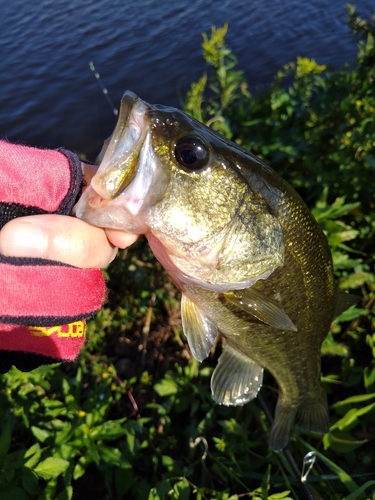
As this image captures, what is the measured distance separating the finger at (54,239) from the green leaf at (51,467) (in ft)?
3.81

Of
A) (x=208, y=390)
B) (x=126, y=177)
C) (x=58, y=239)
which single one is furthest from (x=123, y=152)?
(x=208, y=390)

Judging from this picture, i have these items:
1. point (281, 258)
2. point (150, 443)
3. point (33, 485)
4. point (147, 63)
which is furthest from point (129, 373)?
point (147, 63)

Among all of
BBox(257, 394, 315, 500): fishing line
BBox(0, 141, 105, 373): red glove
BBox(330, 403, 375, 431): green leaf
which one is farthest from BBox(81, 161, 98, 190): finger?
BBox(330, 403, 375, 431): green leaf

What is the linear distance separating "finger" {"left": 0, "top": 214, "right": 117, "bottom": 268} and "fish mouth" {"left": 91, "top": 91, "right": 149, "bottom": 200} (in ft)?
0.63

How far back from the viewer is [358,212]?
326 cm

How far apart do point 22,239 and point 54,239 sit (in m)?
0.11

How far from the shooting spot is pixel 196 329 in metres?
1.97

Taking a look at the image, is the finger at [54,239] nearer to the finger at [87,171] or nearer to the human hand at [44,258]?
the human hand at [44,258]

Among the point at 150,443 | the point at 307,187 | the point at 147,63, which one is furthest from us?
the point at 147,63

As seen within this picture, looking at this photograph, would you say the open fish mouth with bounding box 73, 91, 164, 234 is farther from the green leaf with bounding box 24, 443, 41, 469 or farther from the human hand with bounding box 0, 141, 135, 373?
the green leaf with bounding box 24, 443, 41, 469

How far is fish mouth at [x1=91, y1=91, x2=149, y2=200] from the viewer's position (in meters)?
1.47

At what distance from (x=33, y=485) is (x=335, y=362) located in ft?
6.91

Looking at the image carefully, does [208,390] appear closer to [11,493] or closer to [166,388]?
[166,388]

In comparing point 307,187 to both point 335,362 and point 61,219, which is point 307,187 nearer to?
point 335,362
